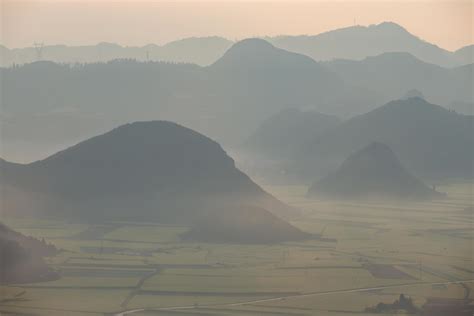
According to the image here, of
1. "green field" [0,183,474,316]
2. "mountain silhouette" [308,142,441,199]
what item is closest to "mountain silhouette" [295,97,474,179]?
"mountain silhouette" [308,142,441,199]

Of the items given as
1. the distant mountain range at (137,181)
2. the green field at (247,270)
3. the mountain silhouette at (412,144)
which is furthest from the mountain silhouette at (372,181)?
the green field at (247,270)

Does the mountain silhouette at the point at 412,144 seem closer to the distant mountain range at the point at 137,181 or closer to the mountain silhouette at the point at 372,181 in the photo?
the mountain silhouette at the point at 372,181

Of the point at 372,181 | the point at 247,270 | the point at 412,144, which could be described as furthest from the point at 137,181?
the point at 412,144

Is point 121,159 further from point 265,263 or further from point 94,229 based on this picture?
point 265,263

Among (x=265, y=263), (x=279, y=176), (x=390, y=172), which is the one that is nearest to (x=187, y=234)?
(x=265, y=263)

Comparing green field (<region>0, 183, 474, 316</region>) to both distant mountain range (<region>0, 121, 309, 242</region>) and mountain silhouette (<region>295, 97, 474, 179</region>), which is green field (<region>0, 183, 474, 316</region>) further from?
mountain silhouette (<region>295, 97, 474, 179</region>)

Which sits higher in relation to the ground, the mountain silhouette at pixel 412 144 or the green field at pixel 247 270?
the mountain silhouette at pixel 412 144
